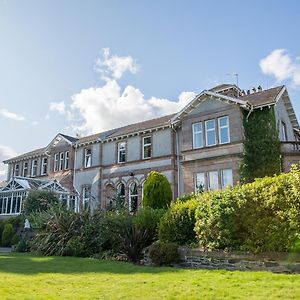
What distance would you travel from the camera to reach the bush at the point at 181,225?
13.8m

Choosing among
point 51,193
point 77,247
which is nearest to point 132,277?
point 77,247

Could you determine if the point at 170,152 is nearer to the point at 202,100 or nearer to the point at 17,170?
the point at 202,100

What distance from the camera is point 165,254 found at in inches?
503

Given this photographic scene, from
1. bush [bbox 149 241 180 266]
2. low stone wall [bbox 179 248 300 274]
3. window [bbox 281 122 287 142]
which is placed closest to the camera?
low stone wall [bbox 179 248 300 274]

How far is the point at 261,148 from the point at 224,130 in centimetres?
285

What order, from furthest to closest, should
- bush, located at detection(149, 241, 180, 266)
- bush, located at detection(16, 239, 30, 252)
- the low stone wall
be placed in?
bush, located at detection(16, 239, 30, 252) → bush, located at detection(149, 241, 180, 266) → the low stone wall

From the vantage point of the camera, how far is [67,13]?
1284 centimetres

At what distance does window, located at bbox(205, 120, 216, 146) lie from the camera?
24.5 metres

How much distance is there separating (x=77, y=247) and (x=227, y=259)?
7737 mm

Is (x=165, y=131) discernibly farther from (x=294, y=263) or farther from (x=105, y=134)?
(x=294, y=263)

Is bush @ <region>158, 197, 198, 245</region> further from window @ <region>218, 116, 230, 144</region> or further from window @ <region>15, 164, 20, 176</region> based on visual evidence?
window @ <region>15, 164, 20, 176</region>

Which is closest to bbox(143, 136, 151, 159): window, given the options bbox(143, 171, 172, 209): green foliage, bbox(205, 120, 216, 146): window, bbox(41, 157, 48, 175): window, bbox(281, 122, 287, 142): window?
bbox(205, 120, 216, 146): window

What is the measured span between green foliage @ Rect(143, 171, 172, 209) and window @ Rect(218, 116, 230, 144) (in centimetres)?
546

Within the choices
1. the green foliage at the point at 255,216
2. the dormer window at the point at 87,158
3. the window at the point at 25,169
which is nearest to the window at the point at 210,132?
the green foliage at the point at 255,216
